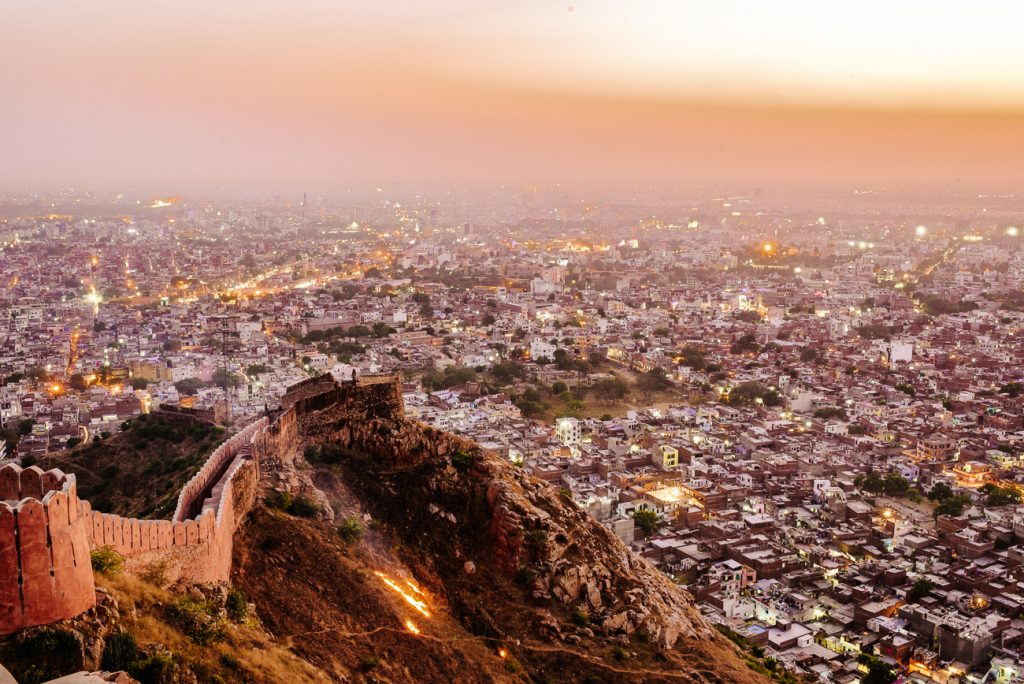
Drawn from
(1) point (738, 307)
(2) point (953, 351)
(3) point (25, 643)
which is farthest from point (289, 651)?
(1) point (738, 307)

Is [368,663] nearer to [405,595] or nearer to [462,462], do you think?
[405,595]

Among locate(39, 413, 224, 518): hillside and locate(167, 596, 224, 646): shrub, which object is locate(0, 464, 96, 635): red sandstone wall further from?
locate(39, 413, 224, 518): hillside

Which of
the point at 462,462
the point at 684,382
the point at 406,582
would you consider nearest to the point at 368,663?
the point at 406,582

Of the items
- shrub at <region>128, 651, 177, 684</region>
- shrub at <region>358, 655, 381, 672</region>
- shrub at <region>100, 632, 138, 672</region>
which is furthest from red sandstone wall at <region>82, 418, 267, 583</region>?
shrub at <region>358, 655, 381, 672</region>

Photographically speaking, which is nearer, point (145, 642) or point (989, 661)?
point (145, 642)

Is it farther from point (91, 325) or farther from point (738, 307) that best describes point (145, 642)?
point (738, 307)

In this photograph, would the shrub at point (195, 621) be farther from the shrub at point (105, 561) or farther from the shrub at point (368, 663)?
the shrub at point (368, 663)
